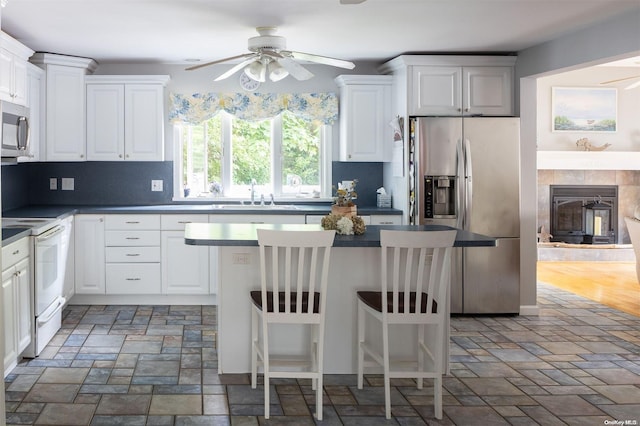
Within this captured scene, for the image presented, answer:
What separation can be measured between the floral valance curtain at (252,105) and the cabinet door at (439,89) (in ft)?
3.47

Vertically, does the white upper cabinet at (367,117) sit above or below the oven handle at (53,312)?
above

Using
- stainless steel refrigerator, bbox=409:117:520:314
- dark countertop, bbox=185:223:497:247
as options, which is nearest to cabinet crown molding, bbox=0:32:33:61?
dark countertop, bbox=185:223:497:247

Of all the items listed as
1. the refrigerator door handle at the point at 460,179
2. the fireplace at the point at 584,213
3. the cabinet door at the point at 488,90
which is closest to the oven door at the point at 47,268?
the refrigerator door handle at the point at 460,179

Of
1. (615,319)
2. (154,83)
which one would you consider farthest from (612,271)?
(154,83)

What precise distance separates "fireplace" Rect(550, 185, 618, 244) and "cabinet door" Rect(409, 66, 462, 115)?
3.94 m

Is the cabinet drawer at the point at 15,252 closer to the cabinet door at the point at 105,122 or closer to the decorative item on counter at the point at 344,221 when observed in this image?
the decorative item on counter at the point at 344,221

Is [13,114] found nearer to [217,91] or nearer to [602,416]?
[217,91]

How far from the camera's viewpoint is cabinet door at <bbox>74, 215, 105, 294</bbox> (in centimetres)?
586

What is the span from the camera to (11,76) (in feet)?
16.2

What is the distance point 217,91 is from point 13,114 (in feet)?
7.39

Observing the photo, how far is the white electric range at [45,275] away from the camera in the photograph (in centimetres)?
431

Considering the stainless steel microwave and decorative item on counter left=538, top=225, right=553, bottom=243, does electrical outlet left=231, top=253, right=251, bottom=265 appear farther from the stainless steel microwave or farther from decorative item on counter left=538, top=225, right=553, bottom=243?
decorative item on counter left=538, top=225, right=553, bottom=243

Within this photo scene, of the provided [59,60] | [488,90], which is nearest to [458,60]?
[488,90]

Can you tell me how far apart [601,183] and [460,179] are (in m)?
4.53
